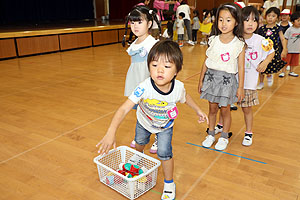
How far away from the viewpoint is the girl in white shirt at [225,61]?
175cm

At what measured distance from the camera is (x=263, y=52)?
2039 mm

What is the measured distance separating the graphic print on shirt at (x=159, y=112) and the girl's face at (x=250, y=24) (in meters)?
0.98

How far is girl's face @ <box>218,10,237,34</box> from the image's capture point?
1.73 metres

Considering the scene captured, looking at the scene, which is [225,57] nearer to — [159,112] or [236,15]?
[236,15]

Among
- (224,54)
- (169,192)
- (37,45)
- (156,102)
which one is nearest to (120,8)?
(37,45)

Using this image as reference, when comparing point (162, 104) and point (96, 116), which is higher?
point (162, 104)

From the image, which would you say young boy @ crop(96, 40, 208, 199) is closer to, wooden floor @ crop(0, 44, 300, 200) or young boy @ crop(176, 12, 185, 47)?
wooden floor @ crop(0, 44, 300, 200)

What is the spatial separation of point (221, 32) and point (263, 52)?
1.37 ft

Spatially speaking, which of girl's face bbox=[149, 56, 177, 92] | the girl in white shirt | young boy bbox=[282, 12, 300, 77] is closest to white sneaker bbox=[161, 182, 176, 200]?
girl's face bbox=[149, 56, 177, 92]

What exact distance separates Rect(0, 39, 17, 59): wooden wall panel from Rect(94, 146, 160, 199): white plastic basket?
508 cm

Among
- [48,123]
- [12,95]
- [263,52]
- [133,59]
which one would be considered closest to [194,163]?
[133,59]

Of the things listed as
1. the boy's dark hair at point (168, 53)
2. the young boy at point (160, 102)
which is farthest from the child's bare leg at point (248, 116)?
the boy's dark hair at point (168, 53)

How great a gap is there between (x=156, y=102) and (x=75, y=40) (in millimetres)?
6432

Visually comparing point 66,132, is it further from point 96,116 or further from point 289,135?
point 289,135
